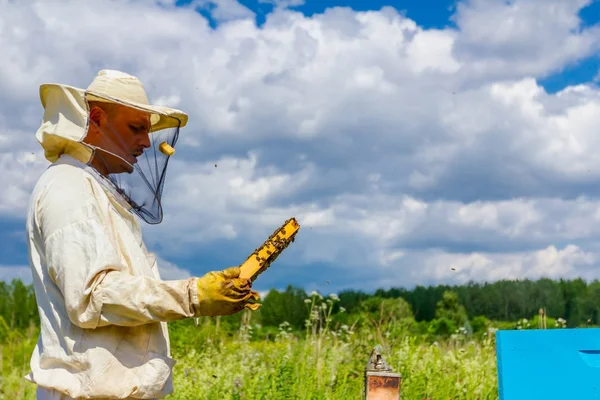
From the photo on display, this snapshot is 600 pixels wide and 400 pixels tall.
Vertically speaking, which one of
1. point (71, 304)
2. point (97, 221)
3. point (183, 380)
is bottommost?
point (183, 380)

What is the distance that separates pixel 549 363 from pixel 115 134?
2.03 meters

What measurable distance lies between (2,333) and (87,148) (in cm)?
824

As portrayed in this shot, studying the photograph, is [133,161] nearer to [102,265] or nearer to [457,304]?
[102,265]

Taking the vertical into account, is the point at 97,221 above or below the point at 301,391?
above

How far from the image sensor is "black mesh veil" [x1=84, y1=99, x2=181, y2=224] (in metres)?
3.01

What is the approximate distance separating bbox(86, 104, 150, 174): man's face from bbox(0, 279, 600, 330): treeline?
8.02 m

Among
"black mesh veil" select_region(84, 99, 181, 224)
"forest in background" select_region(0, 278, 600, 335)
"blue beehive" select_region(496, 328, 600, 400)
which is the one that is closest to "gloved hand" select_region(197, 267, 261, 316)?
"black mesh veil" select_region(84, 99, 181, 224)

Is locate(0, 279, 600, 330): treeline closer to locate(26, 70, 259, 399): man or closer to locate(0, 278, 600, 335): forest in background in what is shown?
locate(0, 278, 600, 335): forest in background

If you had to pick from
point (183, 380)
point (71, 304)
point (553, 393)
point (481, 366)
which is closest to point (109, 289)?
point (71, 304)

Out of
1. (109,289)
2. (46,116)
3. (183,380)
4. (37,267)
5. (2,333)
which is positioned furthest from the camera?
(2,333)

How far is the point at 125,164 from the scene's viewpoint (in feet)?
10.00

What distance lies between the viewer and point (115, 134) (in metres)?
3.02

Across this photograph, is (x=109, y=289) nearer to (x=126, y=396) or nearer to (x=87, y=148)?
(x=126, y=396)

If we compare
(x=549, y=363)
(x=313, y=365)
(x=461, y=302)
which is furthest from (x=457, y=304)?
(x=549, y=363)
